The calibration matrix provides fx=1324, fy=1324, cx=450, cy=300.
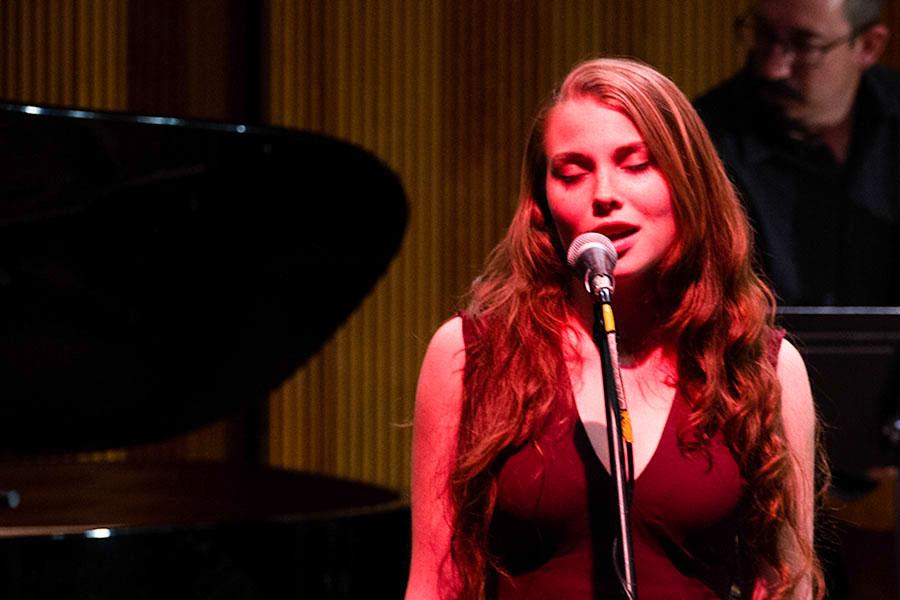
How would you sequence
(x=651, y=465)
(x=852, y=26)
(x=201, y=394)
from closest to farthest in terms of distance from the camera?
1. (x=651, y=465)
2. (x=201, y=394)
3. (x=852, y=26)

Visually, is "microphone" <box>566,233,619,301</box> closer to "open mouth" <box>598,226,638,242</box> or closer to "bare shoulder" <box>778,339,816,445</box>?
"open mouth" <box>598,226,638,242</box>

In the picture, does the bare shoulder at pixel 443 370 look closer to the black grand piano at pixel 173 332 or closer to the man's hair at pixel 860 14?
the black grand piano at pixel 173 332

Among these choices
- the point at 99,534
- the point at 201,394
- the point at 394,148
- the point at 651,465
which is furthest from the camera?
the point at 394,148

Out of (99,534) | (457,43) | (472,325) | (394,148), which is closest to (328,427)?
(394,148)

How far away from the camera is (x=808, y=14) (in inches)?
162

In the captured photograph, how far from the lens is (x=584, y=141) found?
53.5 inches

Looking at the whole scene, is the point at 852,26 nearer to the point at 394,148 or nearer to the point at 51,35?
the point at 394,148

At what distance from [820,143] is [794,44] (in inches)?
13.1

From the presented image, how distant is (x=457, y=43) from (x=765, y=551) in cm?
359

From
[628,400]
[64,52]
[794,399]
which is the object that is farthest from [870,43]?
[628,400]

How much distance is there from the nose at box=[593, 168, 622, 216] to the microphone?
48mm

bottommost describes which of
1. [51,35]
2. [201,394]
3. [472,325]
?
[201,394]

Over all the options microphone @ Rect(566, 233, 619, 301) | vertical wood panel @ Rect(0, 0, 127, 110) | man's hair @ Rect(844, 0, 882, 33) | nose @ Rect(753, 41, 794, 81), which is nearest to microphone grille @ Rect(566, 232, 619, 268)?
microphone @ Rect(566, 233, 619, 301)

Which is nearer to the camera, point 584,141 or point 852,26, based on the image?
point 584,141
